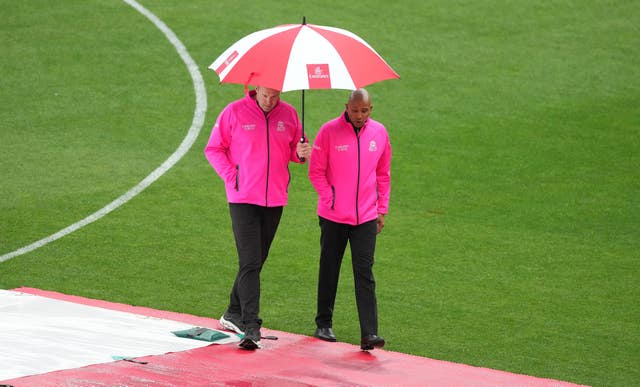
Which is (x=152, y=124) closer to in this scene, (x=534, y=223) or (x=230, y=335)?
(x=534, y=223)

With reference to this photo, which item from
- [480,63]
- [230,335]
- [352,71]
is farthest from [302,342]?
[480,63]

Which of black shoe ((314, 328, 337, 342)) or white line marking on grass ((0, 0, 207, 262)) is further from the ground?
white line marking on grass ((0, 0, 207, 262))

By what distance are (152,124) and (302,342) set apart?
7.74 m

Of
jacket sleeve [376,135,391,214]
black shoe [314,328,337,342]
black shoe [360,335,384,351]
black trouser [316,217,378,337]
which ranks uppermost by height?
jacket sleeve [376,135,391,214]

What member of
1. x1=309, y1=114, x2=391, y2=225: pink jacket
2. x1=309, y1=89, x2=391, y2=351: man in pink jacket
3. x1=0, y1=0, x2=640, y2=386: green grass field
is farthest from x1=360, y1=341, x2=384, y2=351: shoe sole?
x1=309, y1=114, x2=391, y2=225: pink jacket

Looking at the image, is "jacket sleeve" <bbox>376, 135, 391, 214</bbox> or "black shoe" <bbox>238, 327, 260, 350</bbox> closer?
"black shoe" <bbox>238, 327, 260, 350</bbox>

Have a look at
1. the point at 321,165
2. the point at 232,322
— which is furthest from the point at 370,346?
the point at 321,165

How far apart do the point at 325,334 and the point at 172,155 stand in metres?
6.35

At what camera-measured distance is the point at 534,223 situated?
12102 mm

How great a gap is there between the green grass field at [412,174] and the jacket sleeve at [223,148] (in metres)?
1.47

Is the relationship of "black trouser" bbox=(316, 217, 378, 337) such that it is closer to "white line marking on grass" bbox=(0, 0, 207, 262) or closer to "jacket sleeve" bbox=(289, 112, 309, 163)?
"jacket sleeve" bbox=(289, 112, 309, 163)

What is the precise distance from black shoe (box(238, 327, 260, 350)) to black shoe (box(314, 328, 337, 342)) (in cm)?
70

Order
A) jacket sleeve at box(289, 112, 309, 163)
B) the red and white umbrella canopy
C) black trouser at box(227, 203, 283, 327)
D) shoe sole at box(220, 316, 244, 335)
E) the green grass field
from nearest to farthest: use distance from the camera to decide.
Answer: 1. the red and white umbrella canopy
2. black trouser at box(227, 203, 283, 327)
3. jacket sleeve at box(289, 112, 309, 163)
4. shoe sole at box(220, 316, 244, 335)
5. the green grass field

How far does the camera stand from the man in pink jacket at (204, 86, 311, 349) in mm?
8000
